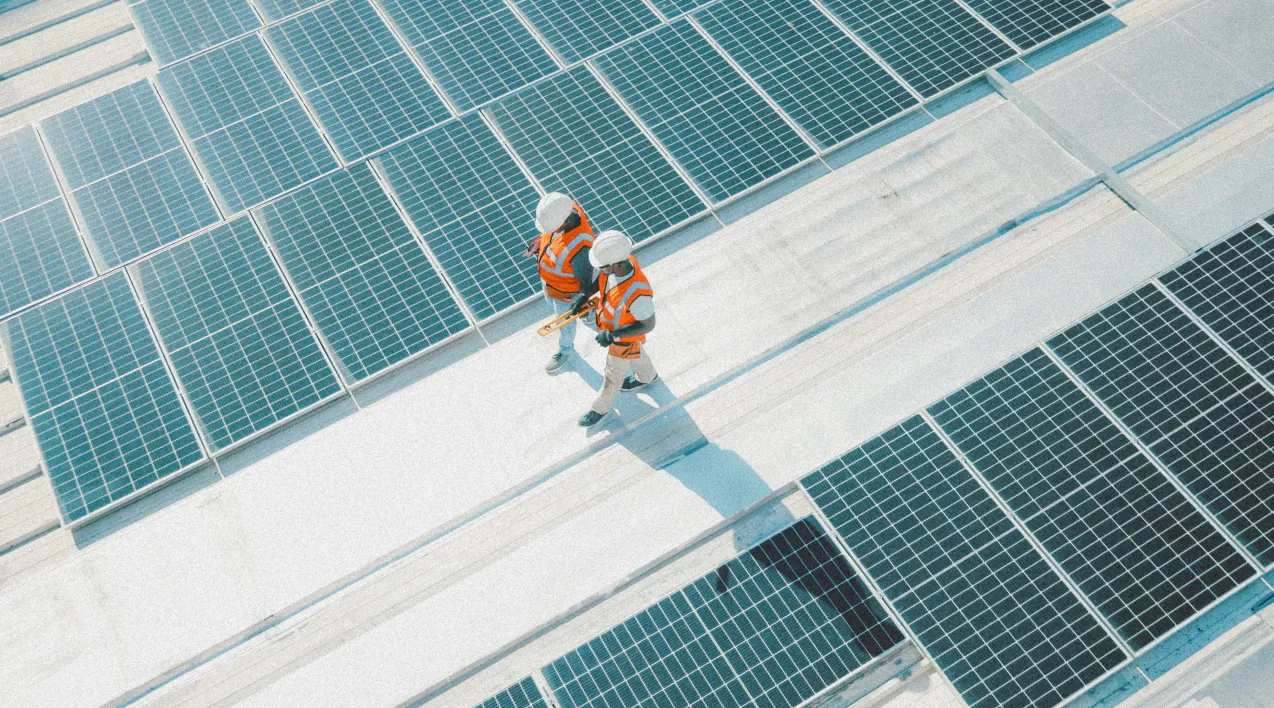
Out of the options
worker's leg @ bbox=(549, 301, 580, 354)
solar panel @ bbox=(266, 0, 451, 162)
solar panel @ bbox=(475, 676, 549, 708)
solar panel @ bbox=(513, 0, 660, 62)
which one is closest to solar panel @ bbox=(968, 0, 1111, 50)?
solar panel @ bbox=(513, 0, 660, 62)

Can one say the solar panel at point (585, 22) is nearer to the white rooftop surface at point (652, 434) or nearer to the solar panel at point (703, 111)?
the solar panel at point (703, 111)

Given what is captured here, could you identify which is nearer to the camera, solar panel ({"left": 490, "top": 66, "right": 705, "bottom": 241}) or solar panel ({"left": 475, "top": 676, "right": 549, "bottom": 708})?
solar panel ({"left": 475, "top": 676, "right": 549, "bottom": 708})

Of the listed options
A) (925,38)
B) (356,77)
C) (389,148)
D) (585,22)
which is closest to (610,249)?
(389,148)

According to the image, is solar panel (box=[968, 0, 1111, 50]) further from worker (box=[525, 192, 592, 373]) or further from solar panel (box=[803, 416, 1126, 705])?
worker (box=[525, 192, 592, 373])

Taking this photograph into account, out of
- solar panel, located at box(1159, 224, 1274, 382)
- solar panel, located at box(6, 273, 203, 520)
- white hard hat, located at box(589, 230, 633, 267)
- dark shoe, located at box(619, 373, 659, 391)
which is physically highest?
white hard hat, located at box(589, 230, 633, 267)

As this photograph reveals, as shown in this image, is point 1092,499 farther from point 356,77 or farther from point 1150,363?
point 356,77

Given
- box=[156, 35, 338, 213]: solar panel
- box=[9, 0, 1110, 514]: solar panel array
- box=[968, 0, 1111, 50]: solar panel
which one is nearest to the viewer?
box=[9, 0, 1110, 514]: solar panel array
